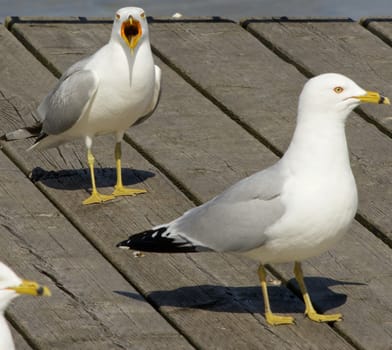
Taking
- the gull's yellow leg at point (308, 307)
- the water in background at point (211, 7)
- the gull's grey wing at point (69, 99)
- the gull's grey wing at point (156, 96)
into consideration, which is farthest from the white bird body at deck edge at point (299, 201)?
the water in background at point (211, 7)

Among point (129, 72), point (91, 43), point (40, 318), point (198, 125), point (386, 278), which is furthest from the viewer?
point (91, 43)

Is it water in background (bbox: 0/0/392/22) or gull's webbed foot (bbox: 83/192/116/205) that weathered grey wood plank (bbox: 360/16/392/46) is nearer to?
gull's webbed foot (bbox: 83/192/116/205)

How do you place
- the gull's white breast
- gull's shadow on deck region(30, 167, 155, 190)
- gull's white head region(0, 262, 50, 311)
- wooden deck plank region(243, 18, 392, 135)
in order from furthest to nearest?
1. wooden deck plank region(243, 18, 392, 135)
2. gull's shadow on deck region(30, 167, 155, 190)
3. the gull's white breast
4. gull's white head region(0, 262, 50, 311)

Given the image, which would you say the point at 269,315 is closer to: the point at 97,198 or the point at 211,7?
the point at 97,198

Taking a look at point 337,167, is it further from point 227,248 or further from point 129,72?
point 129,72

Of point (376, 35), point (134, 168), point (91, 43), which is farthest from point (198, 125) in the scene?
point (376, 35)

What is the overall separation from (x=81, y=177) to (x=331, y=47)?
197cm

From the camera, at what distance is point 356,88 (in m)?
5.41

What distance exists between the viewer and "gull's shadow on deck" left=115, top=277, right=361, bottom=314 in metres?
5.55

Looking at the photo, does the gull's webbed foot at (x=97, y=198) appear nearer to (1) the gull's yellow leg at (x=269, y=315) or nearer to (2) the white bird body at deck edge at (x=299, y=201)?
(2) the white bird body at deck edge at (x=299, y=201)

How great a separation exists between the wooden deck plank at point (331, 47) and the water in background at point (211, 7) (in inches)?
160

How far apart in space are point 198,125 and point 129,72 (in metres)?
0.80

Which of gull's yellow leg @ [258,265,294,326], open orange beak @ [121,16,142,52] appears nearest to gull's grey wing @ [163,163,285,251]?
gull's yellow leg @ [258,265,294,326]

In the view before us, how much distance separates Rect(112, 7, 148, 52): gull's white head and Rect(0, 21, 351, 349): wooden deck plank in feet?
2.16
